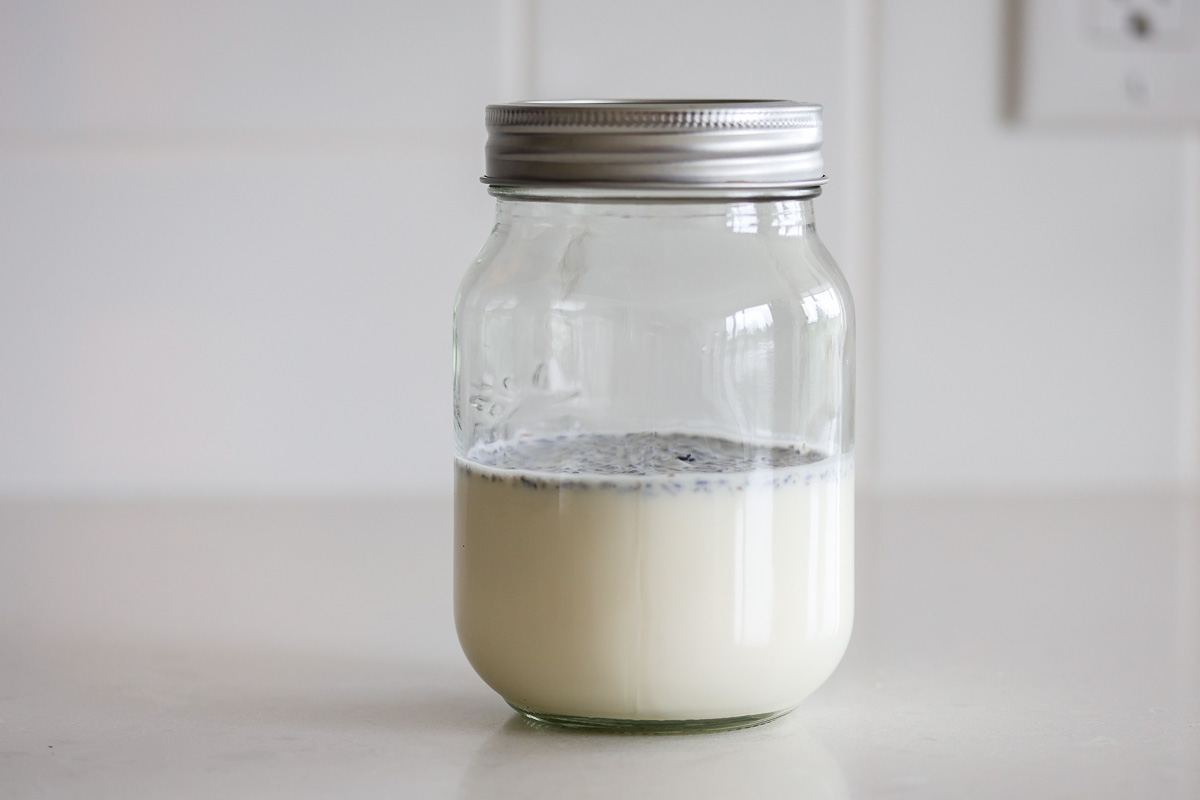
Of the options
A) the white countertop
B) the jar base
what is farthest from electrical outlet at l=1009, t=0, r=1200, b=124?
the jar base

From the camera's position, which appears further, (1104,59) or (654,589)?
(1104,59)

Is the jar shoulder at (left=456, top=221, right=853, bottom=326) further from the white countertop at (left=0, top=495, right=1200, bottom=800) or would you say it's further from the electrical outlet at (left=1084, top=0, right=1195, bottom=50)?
the electrical outlet at (left=1084, top=0, right=1195, bottom=50)

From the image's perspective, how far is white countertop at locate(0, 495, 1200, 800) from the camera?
0.50 meters

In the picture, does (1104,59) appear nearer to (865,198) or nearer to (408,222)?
(865,198)

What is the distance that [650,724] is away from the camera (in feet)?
1.71

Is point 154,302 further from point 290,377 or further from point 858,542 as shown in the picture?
point 858,542

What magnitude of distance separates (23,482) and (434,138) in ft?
1.33

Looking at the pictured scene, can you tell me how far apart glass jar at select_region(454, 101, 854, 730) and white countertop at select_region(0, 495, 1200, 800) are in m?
0.04

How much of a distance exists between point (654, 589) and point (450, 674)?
16cm

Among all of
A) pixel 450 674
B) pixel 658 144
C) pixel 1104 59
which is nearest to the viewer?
pixel 658 144

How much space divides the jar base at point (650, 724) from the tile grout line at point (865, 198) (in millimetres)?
520

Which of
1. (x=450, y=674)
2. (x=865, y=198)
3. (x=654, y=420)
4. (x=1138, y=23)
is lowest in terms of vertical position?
(x=450, y=674)

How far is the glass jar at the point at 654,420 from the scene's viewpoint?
50 centimetres

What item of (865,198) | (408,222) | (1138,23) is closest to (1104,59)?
(1138,23)
